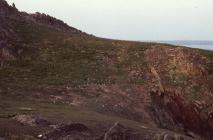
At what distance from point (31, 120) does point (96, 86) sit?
1695 cm

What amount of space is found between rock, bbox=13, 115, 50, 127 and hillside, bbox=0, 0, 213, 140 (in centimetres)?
6

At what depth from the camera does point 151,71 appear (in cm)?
5150

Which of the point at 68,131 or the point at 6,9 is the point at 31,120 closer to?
the point at 68,131

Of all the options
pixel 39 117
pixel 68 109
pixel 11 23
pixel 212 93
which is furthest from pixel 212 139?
pixel 11 23

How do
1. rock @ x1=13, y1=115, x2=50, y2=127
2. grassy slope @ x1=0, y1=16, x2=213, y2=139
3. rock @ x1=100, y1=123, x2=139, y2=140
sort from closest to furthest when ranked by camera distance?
rock @ x1=100, y1=123, x2=139, y2=140, rock @ x1=13, y1=115, x2=50, y2=127, grassy slope @ x1=0, y1=16, x2=213, y2=139

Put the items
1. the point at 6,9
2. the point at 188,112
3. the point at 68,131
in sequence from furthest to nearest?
the point at 6,9 → the point at 188,112 → the point at 68,131

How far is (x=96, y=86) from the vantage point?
151ft

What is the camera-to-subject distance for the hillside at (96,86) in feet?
101

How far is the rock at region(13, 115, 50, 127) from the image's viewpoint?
1153 inches

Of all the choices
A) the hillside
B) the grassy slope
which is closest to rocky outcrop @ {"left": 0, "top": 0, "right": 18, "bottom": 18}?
the hillside

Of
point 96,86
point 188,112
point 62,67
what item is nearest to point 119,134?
point 96,86

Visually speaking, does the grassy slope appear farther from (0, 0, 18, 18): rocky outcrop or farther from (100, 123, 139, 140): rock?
(100, 123, 139, 140): rock

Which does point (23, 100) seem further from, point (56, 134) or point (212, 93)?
point (212, 93)

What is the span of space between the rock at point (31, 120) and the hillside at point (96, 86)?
0.06 metres
